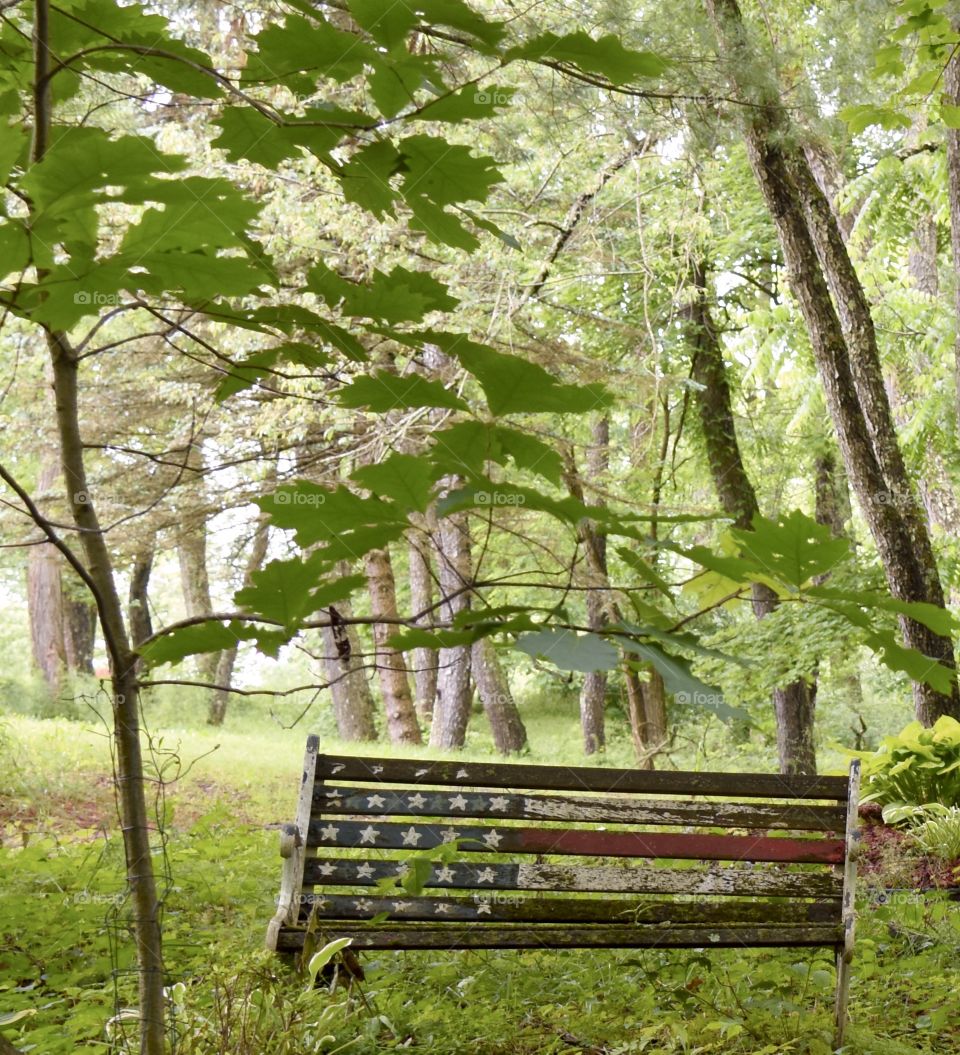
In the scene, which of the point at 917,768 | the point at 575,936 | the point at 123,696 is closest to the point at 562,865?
the point at 575,936

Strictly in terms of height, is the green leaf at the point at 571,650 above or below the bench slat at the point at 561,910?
above

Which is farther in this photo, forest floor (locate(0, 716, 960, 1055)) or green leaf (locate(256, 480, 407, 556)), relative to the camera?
forest floor (locate(0, 716, 960, 1055))

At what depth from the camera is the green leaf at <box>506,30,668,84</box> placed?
855 mm

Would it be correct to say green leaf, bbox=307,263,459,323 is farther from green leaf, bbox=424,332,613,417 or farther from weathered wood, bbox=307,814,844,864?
weathered wood, bbox=307,814,844,864

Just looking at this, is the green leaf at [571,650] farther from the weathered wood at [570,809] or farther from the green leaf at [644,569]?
the weathered wood at [570,809]

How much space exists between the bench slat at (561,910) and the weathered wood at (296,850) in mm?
61

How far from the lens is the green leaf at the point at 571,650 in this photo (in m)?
0.65

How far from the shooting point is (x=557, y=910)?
332 centimetres

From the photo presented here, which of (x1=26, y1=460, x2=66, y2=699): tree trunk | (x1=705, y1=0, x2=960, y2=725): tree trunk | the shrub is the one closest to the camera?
the shrub

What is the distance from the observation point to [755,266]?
12117mm

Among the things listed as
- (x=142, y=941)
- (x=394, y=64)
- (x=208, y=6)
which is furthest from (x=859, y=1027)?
(x=208, y=6)

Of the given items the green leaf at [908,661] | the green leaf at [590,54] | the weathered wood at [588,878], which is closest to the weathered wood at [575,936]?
the weathered wood at [588,878]

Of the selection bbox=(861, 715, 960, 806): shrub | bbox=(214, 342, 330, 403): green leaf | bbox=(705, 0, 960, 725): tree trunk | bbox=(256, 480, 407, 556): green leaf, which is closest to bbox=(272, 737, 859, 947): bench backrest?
bbox=(214, 342, 330, 403): green leaf

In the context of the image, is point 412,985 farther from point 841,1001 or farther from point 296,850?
point 841,1001
